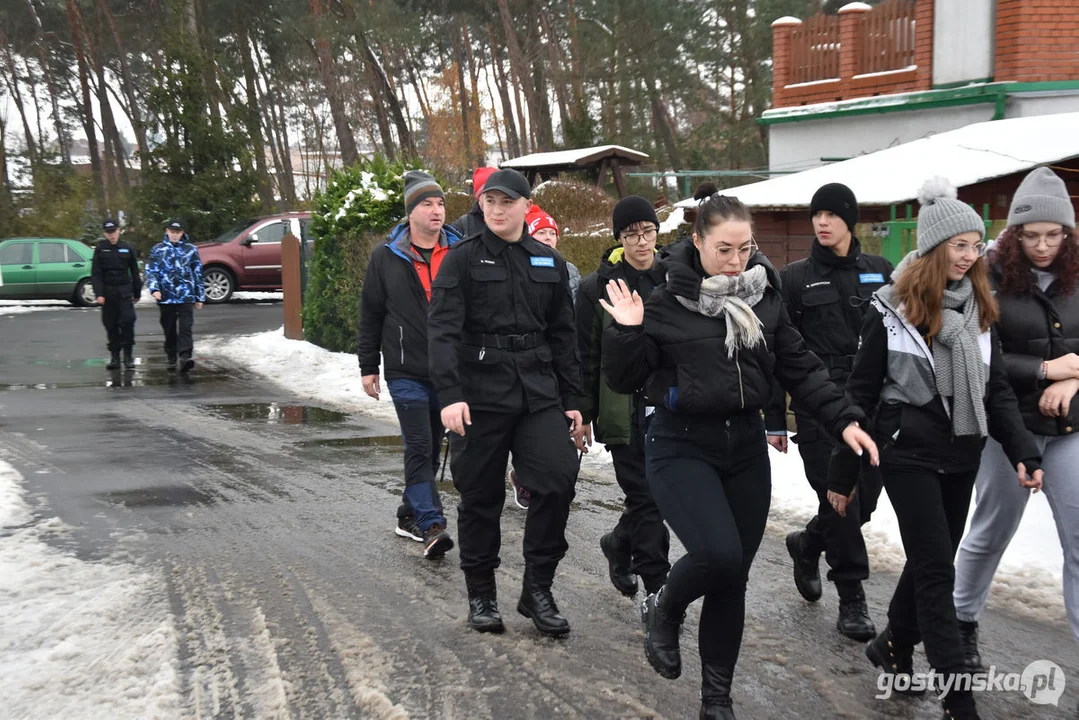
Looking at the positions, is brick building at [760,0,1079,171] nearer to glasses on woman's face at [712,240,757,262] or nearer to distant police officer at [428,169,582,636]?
distant police officer at [428,169,582,636]

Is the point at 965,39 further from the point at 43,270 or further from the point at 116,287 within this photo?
the point at 43,270

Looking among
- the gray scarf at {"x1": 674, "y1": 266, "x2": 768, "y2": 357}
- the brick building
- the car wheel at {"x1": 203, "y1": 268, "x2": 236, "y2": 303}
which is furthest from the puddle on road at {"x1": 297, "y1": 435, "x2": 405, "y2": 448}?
the car wheel at {"x1": 203, "y1": 268, "x2": 236, "y2": 303}

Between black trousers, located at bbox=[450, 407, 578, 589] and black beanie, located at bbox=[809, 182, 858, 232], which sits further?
black beanie, located at bbox=[809, 182, 858, 232]

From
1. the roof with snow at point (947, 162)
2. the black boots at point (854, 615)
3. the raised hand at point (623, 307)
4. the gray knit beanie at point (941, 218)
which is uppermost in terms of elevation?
the roof with snow at point (947, 162)

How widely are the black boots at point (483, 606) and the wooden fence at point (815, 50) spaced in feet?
55.3

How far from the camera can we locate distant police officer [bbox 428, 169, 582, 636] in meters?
4.96

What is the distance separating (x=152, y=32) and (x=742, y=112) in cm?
2171

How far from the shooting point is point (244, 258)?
2633 centimetres

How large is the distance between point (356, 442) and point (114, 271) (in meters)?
6.23

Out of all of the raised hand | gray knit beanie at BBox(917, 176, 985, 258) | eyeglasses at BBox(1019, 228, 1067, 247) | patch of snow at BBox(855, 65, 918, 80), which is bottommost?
the raised hand

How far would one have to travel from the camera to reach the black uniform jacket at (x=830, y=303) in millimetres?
5254

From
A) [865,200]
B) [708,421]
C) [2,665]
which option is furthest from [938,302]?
[865,200]

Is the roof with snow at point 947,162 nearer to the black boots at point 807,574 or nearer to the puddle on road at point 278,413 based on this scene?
the puddle on road at point 278,413


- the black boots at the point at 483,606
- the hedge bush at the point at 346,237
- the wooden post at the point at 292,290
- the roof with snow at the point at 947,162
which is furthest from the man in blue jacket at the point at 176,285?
the black boots at the point at 483,606
